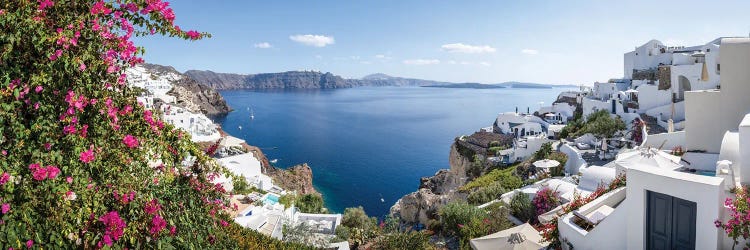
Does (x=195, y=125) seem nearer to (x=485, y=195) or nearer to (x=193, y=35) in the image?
(x=485, y=195)

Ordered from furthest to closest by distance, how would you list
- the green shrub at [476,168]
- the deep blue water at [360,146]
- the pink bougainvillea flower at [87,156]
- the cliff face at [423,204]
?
1. the deep blue water at [360,146]
2. the green shrub at [476,168]
3. the cliff face at [423,204]
4. the pink bougainvillea flower at [87,156]

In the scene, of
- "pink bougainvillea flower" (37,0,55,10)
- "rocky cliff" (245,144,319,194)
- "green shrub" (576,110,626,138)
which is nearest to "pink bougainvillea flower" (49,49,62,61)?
"pink bougainvillea flower" (37,0,55,10)

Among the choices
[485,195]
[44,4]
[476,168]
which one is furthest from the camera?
[476,168]

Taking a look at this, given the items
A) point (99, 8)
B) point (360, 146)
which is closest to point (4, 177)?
point (99, 8)

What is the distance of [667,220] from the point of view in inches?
237

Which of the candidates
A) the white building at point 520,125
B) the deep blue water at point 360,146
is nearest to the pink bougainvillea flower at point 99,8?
the deep blue water at point 360,146

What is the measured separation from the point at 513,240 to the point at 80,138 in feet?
24.5

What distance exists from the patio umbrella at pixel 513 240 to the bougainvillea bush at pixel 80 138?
642cm

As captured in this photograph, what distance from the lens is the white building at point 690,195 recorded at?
5.58m

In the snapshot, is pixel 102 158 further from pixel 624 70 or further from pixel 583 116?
pixel 624 70

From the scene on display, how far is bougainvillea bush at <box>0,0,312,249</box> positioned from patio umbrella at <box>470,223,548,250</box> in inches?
253

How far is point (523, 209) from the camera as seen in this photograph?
12336 millimetres

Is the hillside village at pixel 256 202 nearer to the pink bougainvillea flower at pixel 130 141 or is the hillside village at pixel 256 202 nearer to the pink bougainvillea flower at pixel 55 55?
the pink bougainvillea flower at pixel 130 141

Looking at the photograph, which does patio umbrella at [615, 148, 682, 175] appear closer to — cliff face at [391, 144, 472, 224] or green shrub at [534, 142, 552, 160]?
cliff face at [391, 144, 472, 224]
